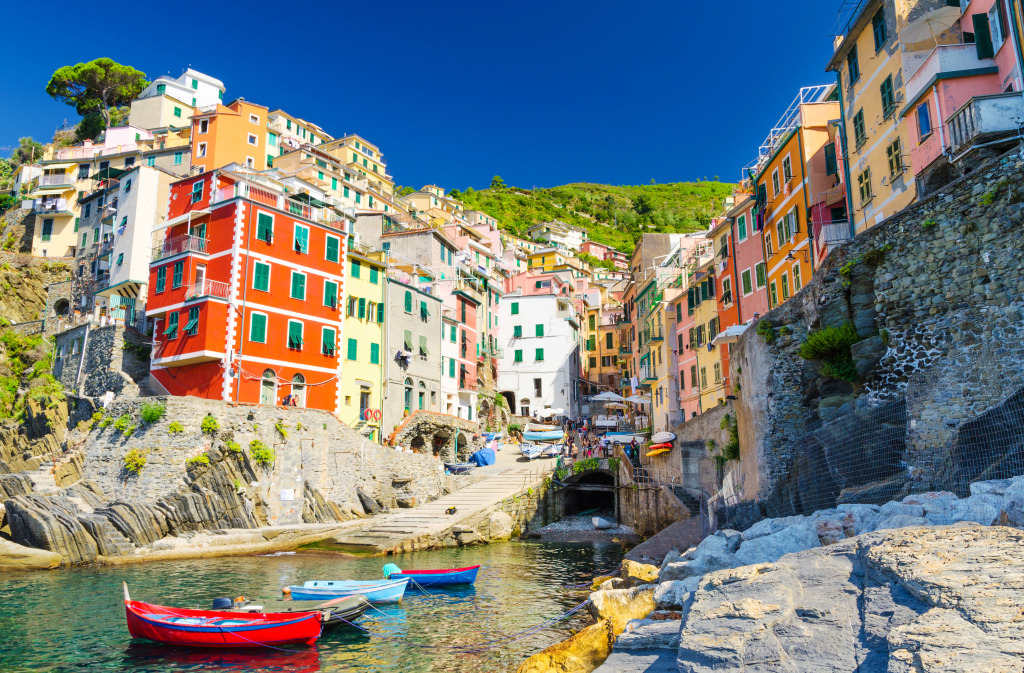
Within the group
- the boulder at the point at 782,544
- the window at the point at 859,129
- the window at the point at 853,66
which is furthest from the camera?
the window at the point at 853,66

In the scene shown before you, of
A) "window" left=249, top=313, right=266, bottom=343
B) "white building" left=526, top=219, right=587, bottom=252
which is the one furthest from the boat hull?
"white building" left=526, top=219, right=587, bottom=252

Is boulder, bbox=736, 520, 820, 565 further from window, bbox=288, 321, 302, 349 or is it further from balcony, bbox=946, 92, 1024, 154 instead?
window, bbox=288, 321, 302, 349

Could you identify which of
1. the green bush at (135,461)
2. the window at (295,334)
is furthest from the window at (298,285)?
the green bush at (135,461)

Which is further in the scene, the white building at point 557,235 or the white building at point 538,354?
the white building at point 557,235

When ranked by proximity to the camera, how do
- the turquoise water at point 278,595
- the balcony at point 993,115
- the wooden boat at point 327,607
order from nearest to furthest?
1. the turquoise water at point 278,595
2. the balcony at point 993,115
3. the wooden boat at point 327,607

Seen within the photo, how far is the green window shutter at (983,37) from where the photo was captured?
810 inches

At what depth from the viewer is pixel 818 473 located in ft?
55.2

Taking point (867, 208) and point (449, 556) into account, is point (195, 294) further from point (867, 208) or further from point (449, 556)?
point (867, 208)

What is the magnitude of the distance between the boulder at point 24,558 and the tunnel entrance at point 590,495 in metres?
28.1

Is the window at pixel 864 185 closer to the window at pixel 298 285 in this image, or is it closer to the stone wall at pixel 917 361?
the stone wall at pixel 917 361

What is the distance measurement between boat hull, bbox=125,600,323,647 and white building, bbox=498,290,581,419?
54.6 metres

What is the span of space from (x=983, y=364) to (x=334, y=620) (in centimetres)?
1713

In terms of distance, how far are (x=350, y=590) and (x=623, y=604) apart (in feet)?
31.3

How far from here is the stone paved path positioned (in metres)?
33.2
